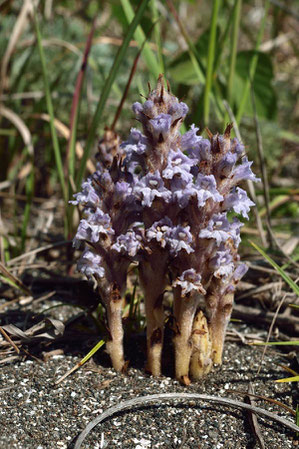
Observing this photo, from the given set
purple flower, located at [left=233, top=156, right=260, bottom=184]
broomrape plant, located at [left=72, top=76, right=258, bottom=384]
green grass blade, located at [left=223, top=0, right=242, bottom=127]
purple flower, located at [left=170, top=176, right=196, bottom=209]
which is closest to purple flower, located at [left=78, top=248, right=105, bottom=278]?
broomrape plant, located at [left=72, top=76, right=258, bottom=384]

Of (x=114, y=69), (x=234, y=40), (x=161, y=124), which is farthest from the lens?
(x=234, y=40)

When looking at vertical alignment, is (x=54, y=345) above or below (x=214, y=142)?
below

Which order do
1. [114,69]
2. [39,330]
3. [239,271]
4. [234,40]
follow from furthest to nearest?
1. [234,40]
2. [114,69]
3. [39,330]
4. [239,271]

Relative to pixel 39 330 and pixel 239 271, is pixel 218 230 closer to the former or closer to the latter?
pixel 239 271

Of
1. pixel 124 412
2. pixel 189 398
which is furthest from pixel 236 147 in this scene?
pixel 124 412

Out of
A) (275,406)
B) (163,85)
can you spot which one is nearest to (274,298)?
(275,406)

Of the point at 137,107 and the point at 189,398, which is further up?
the point at 137,107

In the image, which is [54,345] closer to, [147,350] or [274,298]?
[147,350]

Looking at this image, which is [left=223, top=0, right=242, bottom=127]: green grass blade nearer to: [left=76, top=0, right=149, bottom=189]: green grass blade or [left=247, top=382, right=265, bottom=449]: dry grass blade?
[left=76, top=0, right=149, bottom=189]: green grass blade
